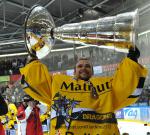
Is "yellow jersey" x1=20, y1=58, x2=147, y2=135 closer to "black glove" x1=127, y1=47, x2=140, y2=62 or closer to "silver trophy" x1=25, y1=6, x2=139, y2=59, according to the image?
"black glove" x1=127, y1=47, x2=140, y2=62

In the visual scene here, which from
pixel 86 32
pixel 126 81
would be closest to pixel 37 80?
pixel 86 32

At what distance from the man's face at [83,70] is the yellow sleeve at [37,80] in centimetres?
16

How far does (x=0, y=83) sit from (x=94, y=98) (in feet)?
35.3

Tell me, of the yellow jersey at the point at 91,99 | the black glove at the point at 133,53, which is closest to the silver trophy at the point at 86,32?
the black glove at the point at 133,53

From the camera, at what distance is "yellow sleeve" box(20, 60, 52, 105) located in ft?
6.55

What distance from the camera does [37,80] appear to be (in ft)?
6.55

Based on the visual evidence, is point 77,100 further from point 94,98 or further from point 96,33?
point 96,33

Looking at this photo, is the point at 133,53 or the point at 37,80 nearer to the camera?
the point at 133,53

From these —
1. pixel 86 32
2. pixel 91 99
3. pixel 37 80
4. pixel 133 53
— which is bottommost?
pixel 91 99

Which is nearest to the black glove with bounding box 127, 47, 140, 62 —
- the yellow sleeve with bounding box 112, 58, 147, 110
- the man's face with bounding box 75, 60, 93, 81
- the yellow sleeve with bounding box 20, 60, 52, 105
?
the yellow sleeve with bounding box 112, 58, 147, 110

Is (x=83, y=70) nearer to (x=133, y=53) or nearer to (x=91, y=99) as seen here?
(x=91, y=99)

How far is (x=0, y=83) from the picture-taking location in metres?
12.4

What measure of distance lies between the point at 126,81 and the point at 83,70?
0.75 feet

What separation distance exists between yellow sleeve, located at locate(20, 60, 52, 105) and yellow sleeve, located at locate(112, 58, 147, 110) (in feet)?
1.16
